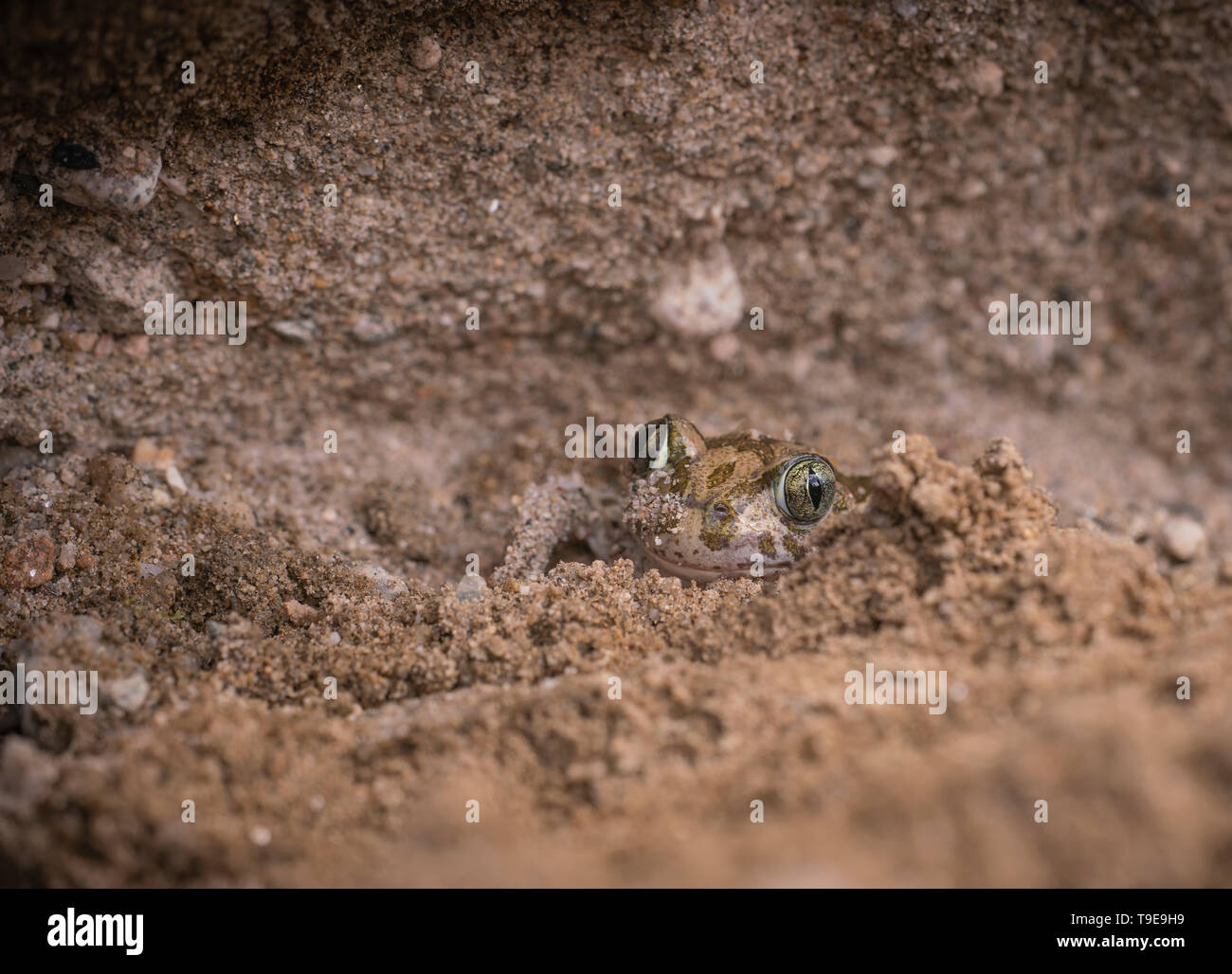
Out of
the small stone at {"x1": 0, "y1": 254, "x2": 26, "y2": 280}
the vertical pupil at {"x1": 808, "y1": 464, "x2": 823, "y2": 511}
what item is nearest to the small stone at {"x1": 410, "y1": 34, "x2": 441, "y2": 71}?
the small stone at {"x1": 0, "y1": 254, "x2": 26, "y2": 280}

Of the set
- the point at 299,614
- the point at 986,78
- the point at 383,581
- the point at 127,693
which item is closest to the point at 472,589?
the point at 383,581

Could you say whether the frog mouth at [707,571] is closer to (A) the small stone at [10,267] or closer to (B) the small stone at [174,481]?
(B) the small stone at [174,481]

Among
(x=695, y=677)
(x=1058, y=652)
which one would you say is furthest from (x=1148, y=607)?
(x=695, y=677)

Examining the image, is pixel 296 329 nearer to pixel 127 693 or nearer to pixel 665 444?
pixel 665 444

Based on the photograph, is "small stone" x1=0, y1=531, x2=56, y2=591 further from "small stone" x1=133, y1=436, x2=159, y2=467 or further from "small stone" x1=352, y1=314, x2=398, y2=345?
"small stone" x1=352, y1=314, x2=398, y2=345
